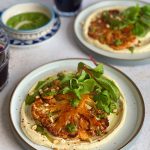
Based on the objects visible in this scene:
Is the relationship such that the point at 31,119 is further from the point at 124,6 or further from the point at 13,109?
the point at 124,6

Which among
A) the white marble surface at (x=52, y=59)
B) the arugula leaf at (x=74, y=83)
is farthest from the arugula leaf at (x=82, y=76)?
the white marble surface at (x=52, y=59)

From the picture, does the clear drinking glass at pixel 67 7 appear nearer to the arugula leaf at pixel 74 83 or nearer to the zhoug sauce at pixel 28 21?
the zhoug sauce at pixel 28 21

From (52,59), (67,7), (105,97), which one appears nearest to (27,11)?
(67,7)

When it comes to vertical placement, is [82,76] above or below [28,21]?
above

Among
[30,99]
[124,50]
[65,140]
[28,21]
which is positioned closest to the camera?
[65,140]

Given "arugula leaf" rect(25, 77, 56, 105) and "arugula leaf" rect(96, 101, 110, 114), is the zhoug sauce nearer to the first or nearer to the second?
"arugula leaf" rect(25, 77, 56, 105)

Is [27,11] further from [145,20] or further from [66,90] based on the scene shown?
[66,90]

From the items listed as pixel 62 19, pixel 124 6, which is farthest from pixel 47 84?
pixel 124 6
